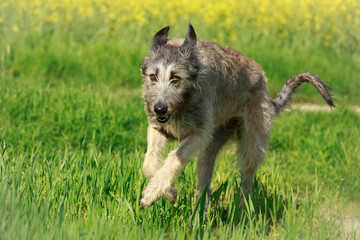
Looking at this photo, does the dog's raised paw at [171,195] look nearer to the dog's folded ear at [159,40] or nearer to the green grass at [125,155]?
the green grass at [125,155]

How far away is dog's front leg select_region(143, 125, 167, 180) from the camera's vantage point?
Answer: 455 cm

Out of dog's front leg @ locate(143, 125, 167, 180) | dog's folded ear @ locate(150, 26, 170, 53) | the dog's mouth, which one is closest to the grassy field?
dog's front leg @ locate(143, 125, 167, 180)

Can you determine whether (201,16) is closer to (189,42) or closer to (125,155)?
(125,155)

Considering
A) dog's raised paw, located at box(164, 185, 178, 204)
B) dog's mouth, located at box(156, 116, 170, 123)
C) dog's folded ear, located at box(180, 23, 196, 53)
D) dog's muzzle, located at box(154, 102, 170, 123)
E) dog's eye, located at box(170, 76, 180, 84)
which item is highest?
dog's folded ear, located at box(180, 23, 196, 53)

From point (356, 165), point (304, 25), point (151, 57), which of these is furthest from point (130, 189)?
point (304, 25)

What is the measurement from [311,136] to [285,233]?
3.55m

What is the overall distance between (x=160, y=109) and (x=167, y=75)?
33 centimetres

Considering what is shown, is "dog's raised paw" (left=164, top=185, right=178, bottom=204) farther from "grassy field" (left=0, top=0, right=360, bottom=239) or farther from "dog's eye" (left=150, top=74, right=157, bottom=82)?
"dog's eye" (left=150, top=74, right=157, bottom=82)

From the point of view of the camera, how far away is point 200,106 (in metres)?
4.68

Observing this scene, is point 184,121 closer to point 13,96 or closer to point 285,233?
point 285,233

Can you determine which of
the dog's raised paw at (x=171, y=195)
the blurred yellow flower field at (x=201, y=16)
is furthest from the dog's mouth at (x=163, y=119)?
the blurred yellow flower field at (x=201, y=16)

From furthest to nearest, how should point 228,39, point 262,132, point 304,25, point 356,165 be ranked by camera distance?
point 304,25 < point 228,39 < point 356,165 < point 262,132

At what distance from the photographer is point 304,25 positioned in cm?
1330

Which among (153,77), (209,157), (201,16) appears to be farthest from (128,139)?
(201,16)
